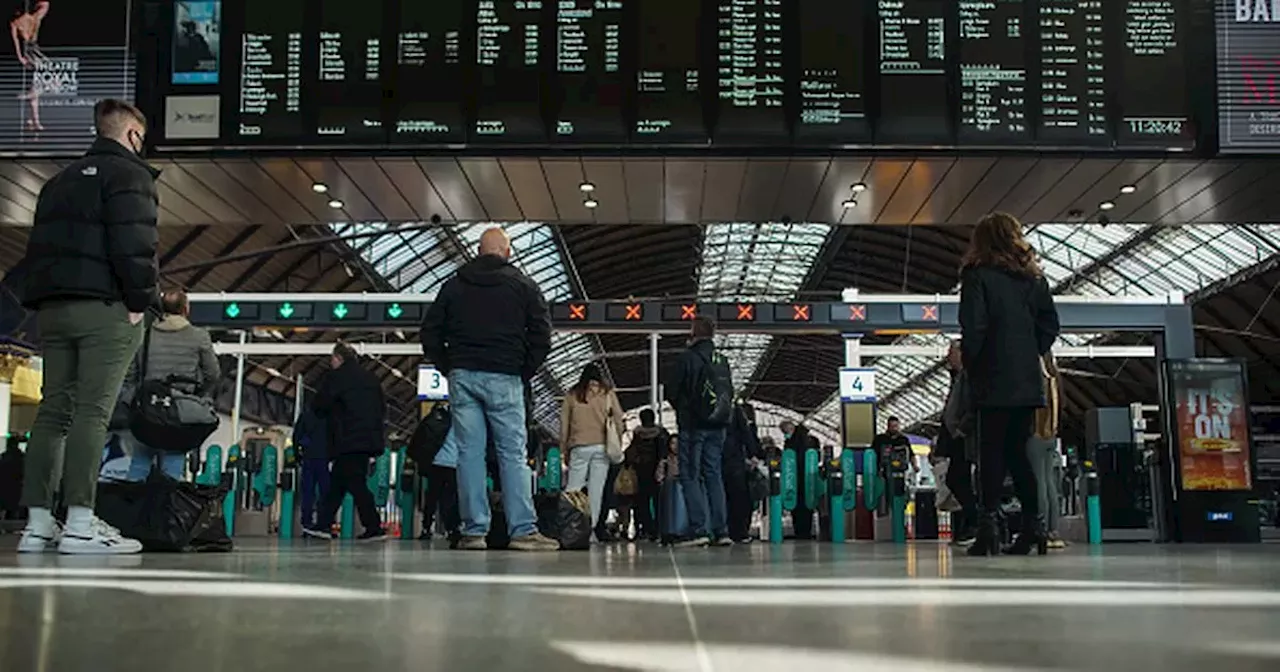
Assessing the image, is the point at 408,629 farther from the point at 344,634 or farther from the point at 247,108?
the point at 247,108

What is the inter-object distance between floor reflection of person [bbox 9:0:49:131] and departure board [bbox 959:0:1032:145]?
22.0 feet

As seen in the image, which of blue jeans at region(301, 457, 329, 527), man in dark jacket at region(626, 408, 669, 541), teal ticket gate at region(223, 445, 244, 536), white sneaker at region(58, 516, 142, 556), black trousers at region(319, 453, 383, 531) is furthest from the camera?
teal ticket gate at region(223, 445, 244, 536)

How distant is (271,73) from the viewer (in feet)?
29.7

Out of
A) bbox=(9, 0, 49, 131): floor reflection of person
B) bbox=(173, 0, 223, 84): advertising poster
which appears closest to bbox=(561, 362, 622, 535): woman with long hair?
bbox=(173, 0, 223, 84): advertising poster

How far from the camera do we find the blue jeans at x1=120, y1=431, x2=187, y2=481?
6402 millimetres

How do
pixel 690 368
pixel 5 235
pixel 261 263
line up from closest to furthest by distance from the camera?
pixel 690 368
pixel 5 235
pixel 261 263

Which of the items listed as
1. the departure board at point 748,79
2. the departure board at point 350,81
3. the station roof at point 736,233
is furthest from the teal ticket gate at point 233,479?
the departure board at point 748,79

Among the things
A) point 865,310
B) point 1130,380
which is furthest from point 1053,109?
point 1130,380

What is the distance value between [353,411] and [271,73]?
108 inches

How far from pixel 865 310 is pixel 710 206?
3228 millimetres

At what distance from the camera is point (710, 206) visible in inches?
414

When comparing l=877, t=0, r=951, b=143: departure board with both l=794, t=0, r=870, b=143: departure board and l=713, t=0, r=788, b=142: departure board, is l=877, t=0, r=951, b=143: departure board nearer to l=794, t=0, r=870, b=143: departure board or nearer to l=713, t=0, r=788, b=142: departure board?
l=794, t=0, r=870, b=143: departure board

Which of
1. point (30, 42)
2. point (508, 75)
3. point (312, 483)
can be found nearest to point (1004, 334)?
point (508, 75)

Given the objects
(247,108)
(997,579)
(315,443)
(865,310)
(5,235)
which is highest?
(5,235)
